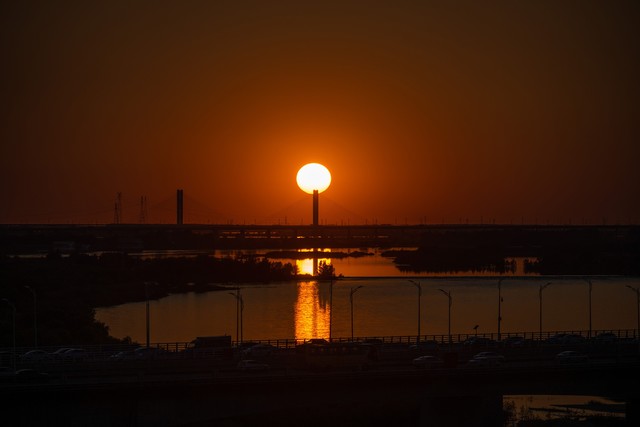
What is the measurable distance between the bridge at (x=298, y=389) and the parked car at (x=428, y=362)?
29 cm

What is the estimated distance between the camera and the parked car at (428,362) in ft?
73.0

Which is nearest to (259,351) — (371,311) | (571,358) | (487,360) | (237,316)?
(487,360)

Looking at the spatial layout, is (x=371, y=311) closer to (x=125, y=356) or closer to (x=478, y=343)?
(x=478, y=343)

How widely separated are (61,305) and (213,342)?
22.4 metres

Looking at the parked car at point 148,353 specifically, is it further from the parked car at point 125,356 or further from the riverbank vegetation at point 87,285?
the riverbank vegetation at point 87,285

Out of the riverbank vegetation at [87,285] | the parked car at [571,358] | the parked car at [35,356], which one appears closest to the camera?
the parked car at [35,356]

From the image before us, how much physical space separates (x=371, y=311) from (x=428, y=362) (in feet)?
81.2

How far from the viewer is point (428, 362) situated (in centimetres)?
2258

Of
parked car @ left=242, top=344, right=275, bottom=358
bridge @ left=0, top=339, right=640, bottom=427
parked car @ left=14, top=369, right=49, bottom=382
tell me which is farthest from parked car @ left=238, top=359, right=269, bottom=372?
parked car @ left=14, top=369, right=49, bottom=382

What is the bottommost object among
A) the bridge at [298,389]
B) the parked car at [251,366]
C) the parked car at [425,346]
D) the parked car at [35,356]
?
the bridge at [298,389]

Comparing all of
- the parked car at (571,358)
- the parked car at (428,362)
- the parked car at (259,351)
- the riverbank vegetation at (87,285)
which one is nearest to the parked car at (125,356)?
the parked car at (259,351)

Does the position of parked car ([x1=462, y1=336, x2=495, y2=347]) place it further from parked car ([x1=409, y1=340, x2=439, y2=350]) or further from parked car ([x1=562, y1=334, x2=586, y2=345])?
Answer: parked car ([x1=562, y1=334, x2=586, y2=345])

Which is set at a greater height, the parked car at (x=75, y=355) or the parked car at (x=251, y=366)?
the parked car at (x=75, y=355)

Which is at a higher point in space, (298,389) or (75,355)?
(75,355)
